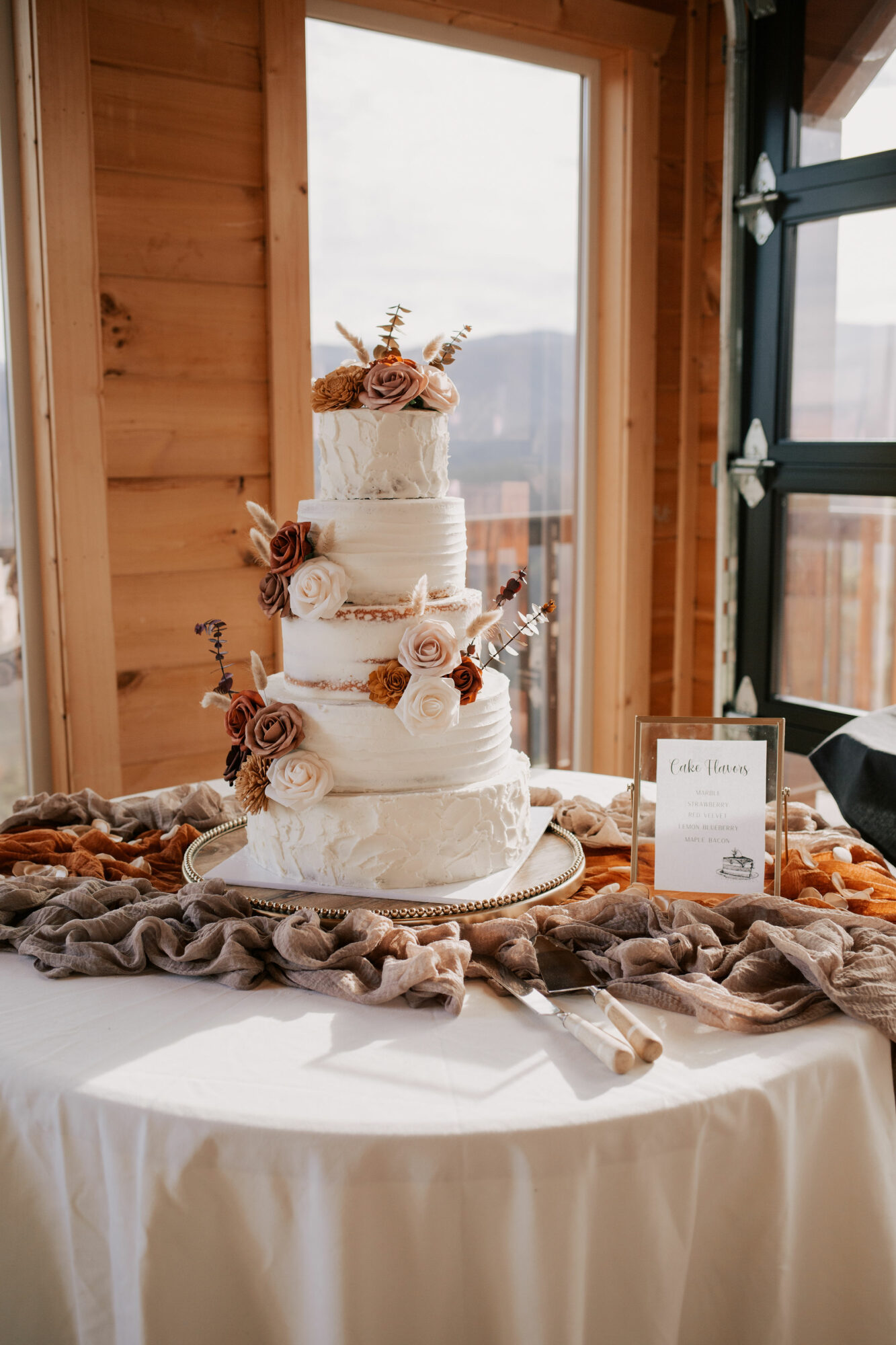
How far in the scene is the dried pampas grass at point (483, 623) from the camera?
1356 mm

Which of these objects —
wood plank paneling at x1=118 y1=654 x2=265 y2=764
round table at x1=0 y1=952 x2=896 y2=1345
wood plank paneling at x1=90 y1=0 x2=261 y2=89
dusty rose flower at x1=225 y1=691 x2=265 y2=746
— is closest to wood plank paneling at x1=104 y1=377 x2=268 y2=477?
wood plank paneling at x1=118 y1=654 x2=265 y2=764

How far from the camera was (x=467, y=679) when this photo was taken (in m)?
1.30

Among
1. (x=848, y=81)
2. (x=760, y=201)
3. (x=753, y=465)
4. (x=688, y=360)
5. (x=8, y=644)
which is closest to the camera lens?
(x=8, y=644)

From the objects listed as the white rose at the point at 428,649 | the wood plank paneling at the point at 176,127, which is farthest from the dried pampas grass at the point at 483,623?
the wood plank paneling at the point at 176,127

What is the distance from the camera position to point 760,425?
303 centimetres

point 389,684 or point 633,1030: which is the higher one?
point 389,684

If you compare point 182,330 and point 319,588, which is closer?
point 319,588

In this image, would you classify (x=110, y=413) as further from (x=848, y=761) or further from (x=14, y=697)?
(x=848, y=761)

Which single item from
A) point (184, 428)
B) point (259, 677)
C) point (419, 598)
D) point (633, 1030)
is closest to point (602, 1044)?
point (633, 1030)

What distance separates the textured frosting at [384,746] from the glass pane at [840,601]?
1.75m

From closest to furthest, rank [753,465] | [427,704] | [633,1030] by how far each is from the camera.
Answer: [633,1030]
[427,704]
[753,465]

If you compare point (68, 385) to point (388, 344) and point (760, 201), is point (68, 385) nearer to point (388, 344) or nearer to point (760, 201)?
point (388, 344)

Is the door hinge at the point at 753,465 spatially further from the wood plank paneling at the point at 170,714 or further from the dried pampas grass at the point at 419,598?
the dried pampas grass at the point at 419,598

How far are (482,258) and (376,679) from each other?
2100 millimetres
